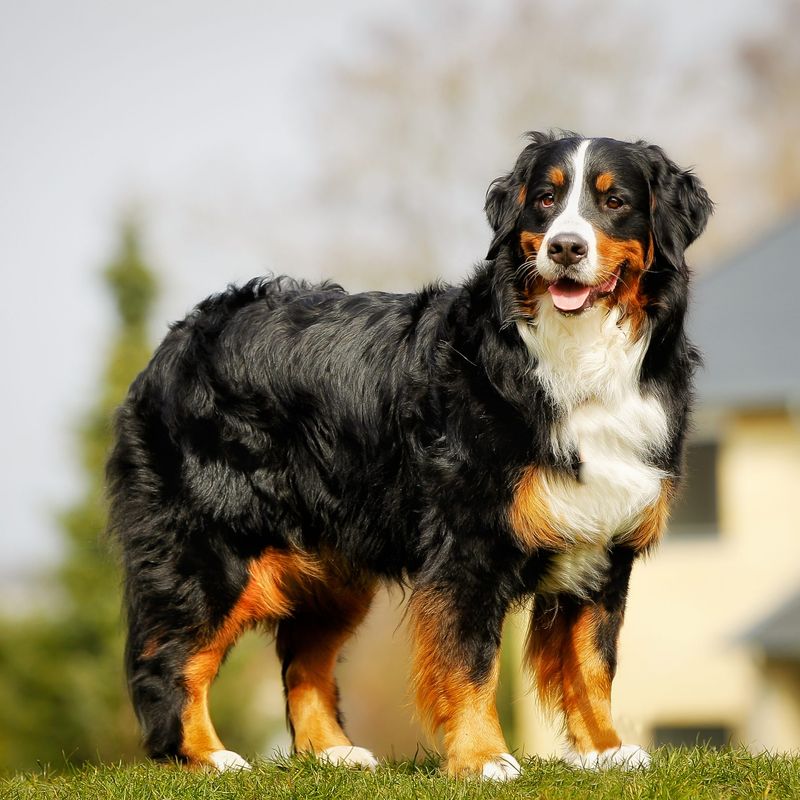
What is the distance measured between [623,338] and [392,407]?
108 centimetres

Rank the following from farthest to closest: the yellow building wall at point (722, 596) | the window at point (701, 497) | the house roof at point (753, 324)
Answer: the window at point (701, 497)
the yellow building wall at point (722, 596)
the house roof at point (753, 324)

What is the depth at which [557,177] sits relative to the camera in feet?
18.1

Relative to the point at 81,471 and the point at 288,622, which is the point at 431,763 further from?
the point at 81,471

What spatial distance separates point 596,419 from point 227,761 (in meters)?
2.23

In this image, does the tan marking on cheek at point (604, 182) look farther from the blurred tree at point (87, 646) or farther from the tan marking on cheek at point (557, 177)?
the blurred tree at point (87, 646)

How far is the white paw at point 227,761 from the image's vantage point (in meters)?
5.82

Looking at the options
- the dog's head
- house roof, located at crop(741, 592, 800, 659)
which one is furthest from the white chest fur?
house roof, located at crop(741, 592, 800, 659)

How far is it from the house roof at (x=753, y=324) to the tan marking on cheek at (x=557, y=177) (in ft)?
42.1

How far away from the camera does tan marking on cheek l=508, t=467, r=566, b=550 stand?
17.8 ft

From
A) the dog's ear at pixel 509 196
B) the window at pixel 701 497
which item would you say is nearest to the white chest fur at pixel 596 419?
the dog's ear at pixel 509 196

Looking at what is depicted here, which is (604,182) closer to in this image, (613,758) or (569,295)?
(569,295)

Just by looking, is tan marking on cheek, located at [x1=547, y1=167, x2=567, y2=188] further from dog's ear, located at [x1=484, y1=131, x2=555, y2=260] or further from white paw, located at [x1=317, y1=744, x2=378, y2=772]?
white paw, located at [x1=317, y1=744, x2=378, y2=772]

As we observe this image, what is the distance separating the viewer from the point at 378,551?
19.8 ft

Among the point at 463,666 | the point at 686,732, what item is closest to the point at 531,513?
the point at 463,666
